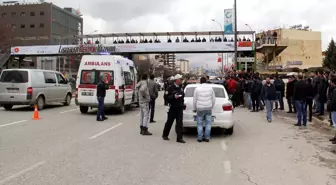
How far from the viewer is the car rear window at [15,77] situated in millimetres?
17562

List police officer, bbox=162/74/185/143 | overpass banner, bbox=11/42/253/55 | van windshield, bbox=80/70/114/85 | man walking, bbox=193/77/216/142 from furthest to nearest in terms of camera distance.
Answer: overpass banner, bbox=11/42/253/55, van windshield, bbox=80/70/114/85, man walking, bbox=193/77/216/142, police officer, bbox=162/74/185/143

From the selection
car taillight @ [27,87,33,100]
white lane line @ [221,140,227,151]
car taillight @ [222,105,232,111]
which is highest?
car taillight @ [27,87,33,100]

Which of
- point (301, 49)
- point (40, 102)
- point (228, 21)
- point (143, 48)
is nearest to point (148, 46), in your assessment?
point (143, 48)

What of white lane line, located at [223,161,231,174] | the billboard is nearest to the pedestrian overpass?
the billboard

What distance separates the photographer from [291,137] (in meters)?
10.9

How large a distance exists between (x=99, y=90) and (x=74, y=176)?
27.3 feet

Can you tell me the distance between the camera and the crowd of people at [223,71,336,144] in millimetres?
12414

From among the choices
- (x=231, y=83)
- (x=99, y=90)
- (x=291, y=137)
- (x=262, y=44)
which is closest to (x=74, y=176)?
(x=291, y=137)

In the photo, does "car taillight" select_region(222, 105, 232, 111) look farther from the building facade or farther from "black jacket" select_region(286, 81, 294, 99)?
the building facade

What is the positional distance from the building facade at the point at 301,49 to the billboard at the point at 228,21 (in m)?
57.1

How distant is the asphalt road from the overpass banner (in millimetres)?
34219

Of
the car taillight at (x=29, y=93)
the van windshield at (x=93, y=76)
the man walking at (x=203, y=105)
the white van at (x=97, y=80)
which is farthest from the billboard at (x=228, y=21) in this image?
the man walking at (x=203, y=105)

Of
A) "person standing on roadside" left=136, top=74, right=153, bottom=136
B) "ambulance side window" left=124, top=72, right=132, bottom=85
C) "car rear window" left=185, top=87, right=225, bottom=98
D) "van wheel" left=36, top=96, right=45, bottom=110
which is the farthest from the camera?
→ "van wheel" left=36, top=96, right=45, bottom=110

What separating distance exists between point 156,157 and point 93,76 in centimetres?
916
